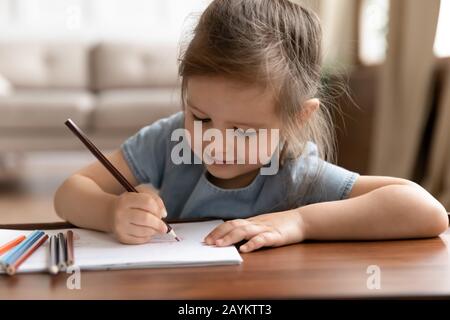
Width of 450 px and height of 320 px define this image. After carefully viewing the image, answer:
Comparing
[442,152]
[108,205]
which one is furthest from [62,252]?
[442,152]

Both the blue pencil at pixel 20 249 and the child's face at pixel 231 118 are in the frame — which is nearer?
the blue pencil at pixel 20 249

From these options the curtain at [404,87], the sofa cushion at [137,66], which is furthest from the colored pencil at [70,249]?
the sofa cushion at [137,66]

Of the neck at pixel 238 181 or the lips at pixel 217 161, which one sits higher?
the lips at pixel 217 161

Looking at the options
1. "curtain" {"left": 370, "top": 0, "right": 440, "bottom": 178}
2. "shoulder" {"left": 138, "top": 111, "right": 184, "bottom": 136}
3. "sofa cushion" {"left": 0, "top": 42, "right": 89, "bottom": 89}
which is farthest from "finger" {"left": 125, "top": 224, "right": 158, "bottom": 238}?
"sofa cushion" {"left": 0, "top": 42, "right": 89, "bottom": 89}

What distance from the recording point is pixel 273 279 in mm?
590

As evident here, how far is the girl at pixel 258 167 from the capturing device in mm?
761

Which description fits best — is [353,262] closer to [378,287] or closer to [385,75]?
[378,287]

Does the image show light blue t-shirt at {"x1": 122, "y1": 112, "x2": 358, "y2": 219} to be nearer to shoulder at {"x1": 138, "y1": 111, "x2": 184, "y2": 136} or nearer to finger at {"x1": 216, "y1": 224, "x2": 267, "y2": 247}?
shoulder at {"x1": 138, "y1": 111, "x2": 184, "y2": 136}

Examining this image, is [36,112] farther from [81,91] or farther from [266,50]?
[266,50]

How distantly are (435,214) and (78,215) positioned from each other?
1.49 feet

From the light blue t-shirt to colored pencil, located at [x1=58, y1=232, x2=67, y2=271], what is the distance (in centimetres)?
27

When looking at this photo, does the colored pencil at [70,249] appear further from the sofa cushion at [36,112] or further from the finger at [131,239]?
the sofa cushion at [36,112]

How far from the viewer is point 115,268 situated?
626mm

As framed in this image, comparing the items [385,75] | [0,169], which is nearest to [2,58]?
[0,169]
